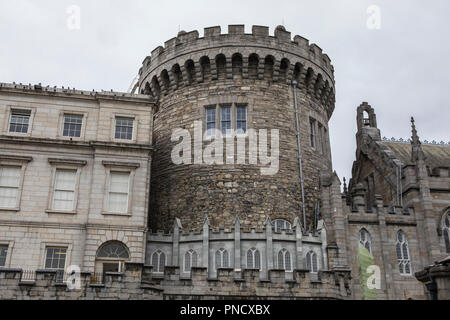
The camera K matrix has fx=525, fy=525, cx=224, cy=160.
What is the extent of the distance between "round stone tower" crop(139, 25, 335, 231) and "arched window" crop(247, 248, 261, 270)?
2.55 m

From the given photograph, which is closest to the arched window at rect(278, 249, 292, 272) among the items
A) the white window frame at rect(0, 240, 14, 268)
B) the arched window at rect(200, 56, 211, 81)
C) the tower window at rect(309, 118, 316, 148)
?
the tower window at rect(309, 118, 316, 148)

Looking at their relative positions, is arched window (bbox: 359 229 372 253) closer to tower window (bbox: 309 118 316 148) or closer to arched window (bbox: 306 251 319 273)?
arched window (bbox: 306 251 319 273)

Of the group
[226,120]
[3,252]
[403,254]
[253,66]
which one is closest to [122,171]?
[3,252]

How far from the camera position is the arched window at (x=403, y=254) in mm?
27239

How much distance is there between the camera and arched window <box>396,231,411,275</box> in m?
27.2

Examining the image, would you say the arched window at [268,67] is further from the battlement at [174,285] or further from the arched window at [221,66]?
the battlement at [174,285]

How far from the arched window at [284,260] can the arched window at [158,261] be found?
5.35 metres

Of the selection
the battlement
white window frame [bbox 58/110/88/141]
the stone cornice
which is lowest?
the battlement

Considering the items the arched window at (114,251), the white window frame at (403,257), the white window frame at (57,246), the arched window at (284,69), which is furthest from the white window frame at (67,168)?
the white window frame at (403,257)

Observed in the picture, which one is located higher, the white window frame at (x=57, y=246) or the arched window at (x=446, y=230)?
the arched window at (x=446, y=230)

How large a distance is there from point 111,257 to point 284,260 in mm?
7875

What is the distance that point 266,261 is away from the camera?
24.0 meters
